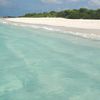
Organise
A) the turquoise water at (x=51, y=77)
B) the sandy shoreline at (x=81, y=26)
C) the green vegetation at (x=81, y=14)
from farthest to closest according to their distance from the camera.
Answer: the green vegetation at (x=81, y=14)
the sandy shoreline at (x=81, y=26)
the turquoise water at (x=51, y=77)

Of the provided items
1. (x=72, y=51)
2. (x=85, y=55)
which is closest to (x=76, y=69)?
(x=85, y=55)

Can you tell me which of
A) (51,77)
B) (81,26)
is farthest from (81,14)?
(51,77)

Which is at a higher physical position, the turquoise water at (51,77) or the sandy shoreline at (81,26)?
the turquoise water at (51,77)

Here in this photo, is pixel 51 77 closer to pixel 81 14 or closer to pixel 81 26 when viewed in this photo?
pixel 81 26

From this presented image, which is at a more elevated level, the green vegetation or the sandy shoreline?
the green vegetation

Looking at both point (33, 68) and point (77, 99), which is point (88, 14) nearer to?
point (33, 68)

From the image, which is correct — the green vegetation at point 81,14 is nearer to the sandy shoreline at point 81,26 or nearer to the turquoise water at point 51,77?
the sandy shoreline at point 81,26

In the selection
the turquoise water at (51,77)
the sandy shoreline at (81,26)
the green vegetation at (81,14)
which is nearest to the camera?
the turquoise water at (51,77)

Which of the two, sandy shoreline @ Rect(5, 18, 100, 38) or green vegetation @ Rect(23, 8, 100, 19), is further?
green vegetation @ Rect(23, 8, 100, 19)

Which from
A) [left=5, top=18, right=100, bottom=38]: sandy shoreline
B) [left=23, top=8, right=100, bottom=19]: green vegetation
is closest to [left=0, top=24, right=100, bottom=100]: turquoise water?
[left=5, top=18, right=100, bottom=38]: sandy shoreline

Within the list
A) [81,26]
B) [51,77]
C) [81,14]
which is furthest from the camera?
[81,14]

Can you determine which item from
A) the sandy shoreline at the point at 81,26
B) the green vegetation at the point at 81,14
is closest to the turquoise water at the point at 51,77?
the sandy shoreline at the point at 81,26

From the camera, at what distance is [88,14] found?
50250mm

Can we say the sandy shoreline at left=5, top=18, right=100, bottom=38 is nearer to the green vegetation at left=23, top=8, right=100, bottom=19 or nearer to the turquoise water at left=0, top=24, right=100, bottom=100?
the green vegetation at left=23, top=8, right=100, bottom=19
